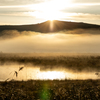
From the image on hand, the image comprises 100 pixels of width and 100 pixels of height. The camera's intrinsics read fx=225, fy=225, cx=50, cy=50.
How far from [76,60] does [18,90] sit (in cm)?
1021

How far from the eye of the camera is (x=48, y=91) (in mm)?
10070

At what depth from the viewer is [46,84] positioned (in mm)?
11109

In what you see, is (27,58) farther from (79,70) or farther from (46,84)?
(46,84)

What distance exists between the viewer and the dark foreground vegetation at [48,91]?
955cm

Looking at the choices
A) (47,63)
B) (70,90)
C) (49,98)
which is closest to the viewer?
(49,98)

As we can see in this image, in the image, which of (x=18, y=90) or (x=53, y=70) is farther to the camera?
(x=53, y=70)

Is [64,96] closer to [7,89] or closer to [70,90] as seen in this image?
[70,90]

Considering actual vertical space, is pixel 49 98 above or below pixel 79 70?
below

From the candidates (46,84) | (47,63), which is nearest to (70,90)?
(46,84)

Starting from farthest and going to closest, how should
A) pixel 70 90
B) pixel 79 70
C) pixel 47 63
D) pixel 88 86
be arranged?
pixel 47 63, pixel 79 70, pixel 88 86, pixel 70 90

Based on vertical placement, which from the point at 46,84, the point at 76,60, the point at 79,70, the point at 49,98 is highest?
the point at 76,60

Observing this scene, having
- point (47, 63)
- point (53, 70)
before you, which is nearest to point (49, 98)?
point (53, 70)

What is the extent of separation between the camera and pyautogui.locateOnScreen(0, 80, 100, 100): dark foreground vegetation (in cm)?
955

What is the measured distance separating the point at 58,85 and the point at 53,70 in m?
6.22
